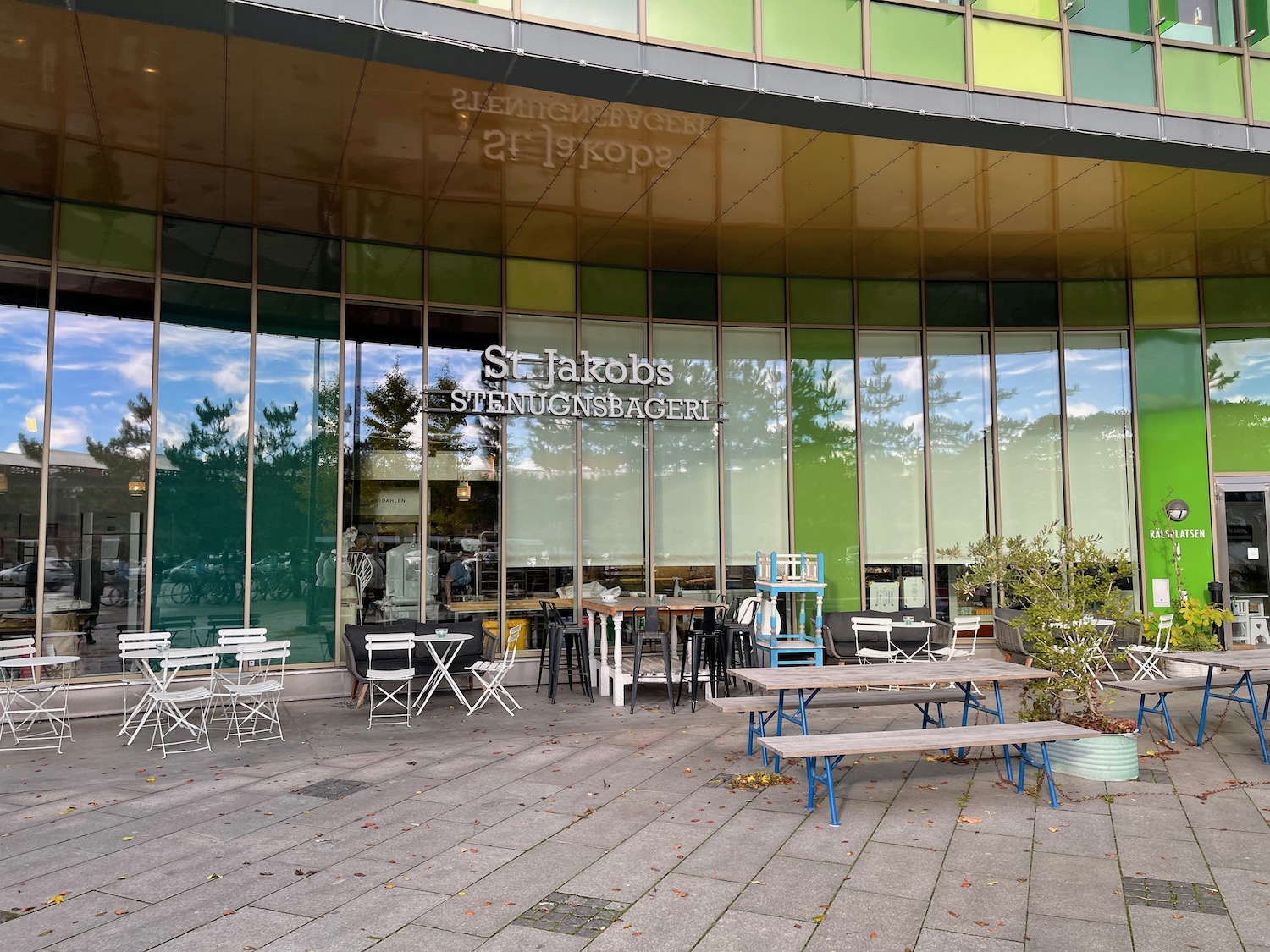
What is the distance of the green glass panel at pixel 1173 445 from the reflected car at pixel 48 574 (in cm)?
1314

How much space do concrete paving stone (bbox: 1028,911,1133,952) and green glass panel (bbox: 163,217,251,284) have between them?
9.70 meters

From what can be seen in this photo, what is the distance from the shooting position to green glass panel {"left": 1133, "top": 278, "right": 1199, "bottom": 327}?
13.2 m

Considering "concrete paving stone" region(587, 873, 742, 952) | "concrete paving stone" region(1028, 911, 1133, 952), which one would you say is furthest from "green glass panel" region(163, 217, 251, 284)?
"concrete paving stone" region(1028, 911, 1133, 952)

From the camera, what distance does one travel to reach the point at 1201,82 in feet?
29.8

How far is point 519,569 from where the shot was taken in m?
11.4

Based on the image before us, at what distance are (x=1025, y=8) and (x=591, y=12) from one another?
4317 millimetres

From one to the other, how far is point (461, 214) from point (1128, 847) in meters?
8.37

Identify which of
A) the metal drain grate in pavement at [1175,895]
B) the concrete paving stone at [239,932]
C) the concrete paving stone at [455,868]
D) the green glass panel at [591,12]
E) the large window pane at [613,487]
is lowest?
the metal drain grate in pavement at [1175,895]

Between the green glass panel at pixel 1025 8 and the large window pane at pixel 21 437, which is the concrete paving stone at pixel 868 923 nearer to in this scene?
the green glass panel at pixel 1025 8

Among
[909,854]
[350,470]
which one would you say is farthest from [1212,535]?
[350,470]

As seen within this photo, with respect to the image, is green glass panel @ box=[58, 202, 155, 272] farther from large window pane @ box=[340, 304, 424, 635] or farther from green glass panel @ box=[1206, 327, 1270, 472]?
green glass panel @ box=[1206, 327, 1270, 472]

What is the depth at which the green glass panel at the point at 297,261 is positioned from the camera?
34.5 feet

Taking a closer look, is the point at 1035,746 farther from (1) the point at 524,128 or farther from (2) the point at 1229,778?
(1) the point at 524,128

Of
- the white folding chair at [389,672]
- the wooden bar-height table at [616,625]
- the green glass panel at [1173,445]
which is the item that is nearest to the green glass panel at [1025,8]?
the green glass panel at [1173,445]
